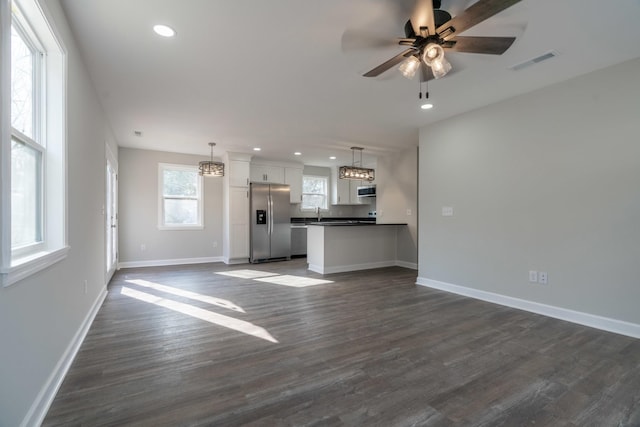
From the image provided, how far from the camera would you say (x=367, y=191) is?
7.87 meters

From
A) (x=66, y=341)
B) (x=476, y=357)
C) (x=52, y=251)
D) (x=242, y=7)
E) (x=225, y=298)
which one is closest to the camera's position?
(x=52, y=251)

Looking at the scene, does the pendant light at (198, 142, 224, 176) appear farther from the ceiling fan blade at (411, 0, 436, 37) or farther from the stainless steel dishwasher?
the ceiling fan blade at (411, 0, 436, 37)

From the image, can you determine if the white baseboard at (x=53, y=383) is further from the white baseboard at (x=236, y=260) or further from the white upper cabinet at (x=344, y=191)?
the white upper cabinet at (x=344, y=191)

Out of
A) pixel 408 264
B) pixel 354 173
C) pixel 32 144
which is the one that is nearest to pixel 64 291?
pixel 32 144

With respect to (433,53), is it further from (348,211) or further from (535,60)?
(348,211)

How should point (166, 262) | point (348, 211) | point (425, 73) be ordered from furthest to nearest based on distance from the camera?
point (348, 211) < point (166, 262) < point (425, 73)

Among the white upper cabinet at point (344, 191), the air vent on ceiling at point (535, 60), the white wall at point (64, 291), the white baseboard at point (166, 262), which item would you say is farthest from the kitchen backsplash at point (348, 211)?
the air vent on ceiling at point (535, 60)

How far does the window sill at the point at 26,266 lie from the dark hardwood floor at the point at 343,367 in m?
0.81

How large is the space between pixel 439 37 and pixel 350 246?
4.31 m

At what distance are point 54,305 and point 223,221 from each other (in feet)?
17.0

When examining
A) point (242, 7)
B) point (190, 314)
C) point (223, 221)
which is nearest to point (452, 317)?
point (190, 314)

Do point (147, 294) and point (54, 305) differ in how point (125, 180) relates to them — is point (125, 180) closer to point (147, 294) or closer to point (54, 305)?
point (147, 294)

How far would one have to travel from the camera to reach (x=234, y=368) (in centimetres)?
216

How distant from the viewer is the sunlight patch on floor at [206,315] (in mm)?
2812
